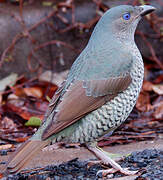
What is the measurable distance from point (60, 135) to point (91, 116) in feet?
1.02

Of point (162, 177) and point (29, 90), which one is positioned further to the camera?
point (29, 90)


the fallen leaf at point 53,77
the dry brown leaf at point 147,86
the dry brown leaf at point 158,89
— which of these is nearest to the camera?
the dry brown leaf at point 158,89

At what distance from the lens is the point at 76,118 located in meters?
3.59

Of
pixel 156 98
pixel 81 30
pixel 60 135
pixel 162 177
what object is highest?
→ pixel 81 30

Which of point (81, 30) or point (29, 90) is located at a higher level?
point (81, 30)

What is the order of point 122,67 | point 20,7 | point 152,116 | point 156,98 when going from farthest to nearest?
1. point 20,7
2. point 156,98
3. point 152,116
4. point 122,67

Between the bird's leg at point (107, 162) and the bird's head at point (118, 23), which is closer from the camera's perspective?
the bird's leg at point (107, 162)

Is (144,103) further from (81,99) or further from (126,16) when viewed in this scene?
(81,99)

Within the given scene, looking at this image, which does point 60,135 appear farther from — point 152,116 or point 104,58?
point 152,116

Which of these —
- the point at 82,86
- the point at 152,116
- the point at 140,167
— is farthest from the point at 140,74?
the point at 152,116

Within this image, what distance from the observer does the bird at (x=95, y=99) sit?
3576 mm

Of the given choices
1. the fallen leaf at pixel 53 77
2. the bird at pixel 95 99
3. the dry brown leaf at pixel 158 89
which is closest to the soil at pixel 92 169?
the bird at pixel 95 99

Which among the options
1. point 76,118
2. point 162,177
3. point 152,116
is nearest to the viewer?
point 162,177

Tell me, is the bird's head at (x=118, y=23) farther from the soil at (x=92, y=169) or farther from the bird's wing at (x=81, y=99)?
the soil at (x=92, y=169)
